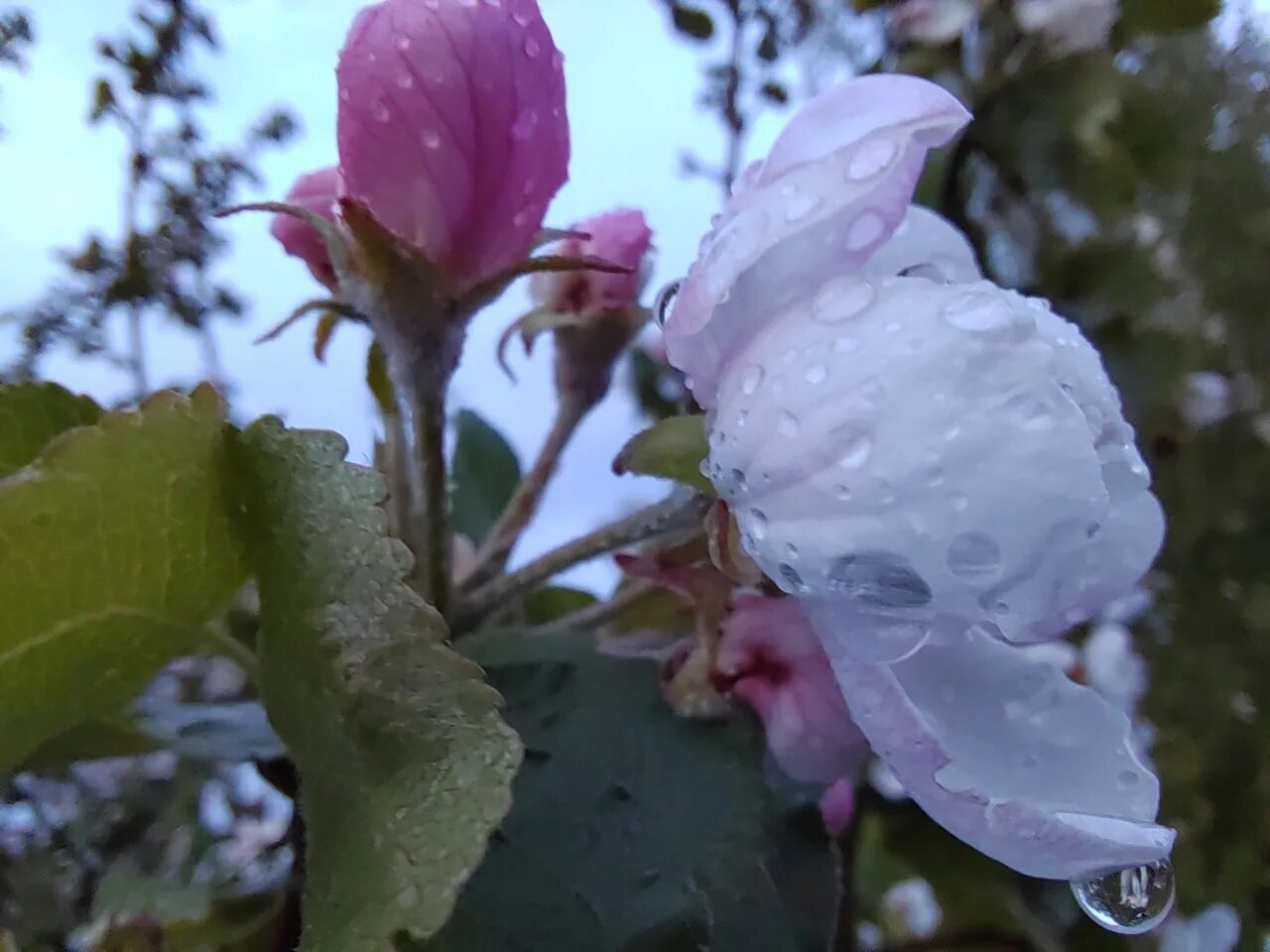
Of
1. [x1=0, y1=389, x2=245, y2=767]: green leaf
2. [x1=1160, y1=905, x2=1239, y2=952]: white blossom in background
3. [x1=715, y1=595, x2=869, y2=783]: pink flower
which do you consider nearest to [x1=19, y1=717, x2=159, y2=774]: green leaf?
[x1=0, y1=389, x2=245, y2=767]: green leaf

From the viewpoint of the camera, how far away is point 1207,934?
57 centimetres

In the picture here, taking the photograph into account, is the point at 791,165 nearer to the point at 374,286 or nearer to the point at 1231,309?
the point at 374,286

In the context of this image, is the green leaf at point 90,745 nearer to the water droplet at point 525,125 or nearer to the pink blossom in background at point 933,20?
the water droplet at point 525,125

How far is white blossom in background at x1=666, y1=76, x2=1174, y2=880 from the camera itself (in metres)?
0.19

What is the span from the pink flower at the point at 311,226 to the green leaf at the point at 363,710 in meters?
0.10

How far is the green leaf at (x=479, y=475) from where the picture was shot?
0.49m

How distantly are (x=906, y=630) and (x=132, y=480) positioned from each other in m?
0.14

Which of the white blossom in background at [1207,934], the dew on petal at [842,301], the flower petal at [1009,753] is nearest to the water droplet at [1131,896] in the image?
the flower petal at [1009,753]

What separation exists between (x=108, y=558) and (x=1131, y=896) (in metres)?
0.21

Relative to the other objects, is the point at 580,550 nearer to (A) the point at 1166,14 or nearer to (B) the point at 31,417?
(B) the point at 31,417

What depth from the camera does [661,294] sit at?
0.87 ft

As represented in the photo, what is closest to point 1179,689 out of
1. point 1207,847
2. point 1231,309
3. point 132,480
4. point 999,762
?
point 1207,847

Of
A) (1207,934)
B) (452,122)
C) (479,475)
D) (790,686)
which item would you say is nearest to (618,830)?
(790,686)

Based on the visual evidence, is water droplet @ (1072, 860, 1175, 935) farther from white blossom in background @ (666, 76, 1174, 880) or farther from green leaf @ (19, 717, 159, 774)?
green leaf @ (19, 717, 159, 774)
